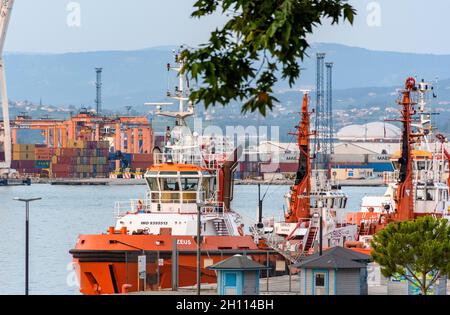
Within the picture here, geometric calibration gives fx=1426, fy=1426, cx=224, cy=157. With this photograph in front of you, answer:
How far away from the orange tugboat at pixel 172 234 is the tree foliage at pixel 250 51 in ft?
64.5

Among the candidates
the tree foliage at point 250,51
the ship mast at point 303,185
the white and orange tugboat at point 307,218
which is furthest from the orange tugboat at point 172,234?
the tree foliage at point 250,51

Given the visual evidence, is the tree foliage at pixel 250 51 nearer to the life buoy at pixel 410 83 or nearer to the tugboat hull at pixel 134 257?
the tugboat hull at pixel 134 257

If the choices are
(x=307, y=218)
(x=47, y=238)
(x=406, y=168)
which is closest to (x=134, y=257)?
(x=307, y=218)

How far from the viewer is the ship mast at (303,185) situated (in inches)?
1692

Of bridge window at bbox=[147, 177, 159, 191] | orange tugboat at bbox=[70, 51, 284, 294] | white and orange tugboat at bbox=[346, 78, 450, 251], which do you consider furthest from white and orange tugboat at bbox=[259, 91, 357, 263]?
bridge window at bbox=[147, 177, 159, 191]

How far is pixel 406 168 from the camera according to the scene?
41500 mm

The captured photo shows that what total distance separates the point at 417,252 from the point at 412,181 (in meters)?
15.6

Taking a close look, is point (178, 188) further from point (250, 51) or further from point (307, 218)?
point (250, 51)

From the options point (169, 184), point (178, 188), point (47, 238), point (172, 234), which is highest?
point (169, 184)

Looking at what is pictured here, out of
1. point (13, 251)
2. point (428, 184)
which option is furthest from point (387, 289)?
point (13, 251)

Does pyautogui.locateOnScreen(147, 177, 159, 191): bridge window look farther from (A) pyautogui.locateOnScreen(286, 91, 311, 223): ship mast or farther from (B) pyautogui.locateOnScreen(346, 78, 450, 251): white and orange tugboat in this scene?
(A) pyautogui.locateOnScreen(286, 91, 311, 223): ship mast

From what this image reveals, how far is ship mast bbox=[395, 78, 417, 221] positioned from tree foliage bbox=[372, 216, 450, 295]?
43.8ft
